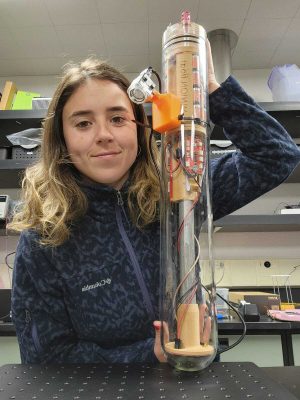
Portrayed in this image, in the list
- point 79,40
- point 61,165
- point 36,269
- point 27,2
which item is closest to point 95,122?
point 61,165

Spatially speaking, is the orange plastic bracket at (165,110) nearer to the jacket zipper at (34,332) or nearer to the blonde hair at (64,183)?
the blonde hair at (64,183)

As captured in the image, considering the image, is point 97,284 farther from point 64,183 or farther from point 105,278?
point 64,183

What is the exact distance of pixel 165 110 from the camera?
1.52 ft

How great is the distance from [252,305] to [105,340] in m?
1.07

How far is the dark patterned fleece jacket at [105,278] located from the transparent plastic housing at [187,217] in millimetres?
159

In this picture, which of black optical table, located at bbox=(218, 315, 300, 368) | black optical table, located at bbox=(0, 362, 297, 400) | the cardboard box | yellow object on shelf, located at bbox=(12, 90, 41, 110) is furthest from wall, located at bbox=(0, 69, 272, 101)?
black optical table, located at bbox=(0, 362, 297, 400)

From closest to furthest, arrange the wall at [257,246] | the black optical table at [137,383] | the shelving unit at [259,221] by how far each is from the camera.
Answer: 1. the black optical table at [137,383]
2. the shelving unit at [259,221]
3. the wall at [257,246]

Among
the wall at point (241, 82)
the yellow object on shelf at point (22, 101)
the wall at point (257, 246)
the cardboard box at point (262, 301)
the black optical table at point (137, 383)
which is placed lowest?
the cardboard box at point (262, 301)

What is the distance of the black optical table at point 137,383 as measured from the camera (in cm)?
38

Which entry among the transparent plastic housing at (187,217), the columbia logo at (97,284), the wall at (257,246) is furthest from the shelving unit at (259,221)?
the transparent plastic housing at (187,217)

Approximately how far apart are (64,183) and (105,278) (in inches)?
9.5

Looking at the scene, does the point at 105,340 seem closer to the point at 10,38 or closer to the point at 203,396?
the point at 203,396

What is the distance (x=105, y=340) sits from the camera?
27.1 inches

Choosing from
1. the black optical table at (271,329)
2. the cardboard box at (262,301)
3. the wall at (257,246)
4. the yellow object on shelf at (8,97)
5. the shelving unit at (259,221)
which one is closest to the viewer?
the black optical table at (271,329)
